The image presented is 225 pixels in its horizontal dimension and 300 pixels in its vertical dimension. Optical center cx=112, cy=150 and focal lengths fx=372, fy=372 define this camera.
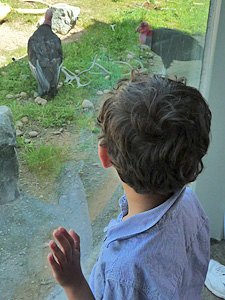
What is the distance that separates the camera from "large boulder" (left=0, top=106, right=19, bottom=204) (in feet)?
3.16

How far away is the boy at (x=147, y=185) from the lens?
2.58ft

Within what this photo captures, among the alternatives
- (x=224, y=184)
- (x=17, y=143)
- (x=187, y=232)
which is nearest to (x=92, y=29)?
(x=17, y=143)

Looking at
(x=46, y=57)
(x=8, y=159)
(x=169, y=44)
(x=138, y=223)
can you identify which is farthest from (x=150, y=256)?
(x=169, y=44)

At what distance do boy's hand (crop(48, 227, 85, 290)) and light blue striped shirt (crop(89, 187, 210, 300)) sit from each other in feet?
0.20

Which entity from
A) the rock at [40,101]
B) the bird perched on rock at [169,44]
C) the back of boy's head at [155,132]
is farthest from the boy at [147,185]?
the bird perched on rock at [169,44]

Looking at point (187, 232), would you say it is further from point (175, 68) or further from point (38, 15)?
point (175, 68)

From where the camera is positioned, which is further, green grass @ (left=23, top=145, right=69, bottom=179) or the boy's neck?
green grass @ (left=23, top=145, right=69, bottom=179)

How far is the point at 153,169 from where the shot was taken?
2.68 feet

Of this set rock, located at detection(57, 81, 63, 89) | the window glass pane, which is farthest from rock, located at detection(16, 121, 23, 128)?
rock, located at detection(57, 81, 63, 89)

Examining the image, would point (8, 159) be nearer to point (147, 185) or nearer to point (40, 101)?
point (40, 101)

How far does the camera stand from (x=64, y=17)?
103cm

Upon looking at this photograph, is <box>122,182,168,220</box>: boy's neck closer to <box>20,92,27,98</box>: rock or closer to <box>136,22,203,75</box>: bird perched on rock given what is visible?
<box>20,92,27,98</box>: rock

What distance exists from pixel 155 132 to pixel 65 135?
46 centimetres

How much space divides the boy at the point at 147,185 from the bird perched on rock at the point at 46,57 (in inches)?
8.8
